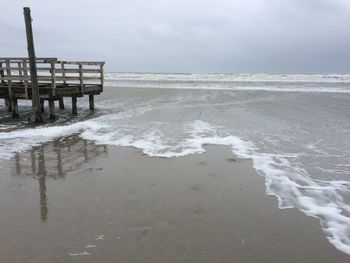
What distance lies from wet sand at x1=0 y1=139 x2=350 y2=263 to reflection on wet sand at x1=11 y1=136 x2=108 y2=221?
0.15ft

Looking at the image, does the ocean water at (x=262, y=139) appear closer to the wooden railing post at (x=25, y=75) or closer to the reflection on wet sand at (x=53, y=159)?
the reflection on wet sand at (x=53, y=159)

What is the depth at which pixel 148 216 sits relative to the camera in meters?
4.91

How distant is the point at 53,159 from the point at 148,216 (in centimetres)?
386

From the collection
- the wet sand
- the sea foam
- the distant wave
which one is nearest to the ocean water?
the sea foam

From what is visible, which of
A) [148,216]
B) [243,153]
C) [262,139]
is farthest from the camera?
[262,139]

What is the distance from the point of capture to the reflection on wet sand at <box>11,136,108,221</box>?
676 centimetres

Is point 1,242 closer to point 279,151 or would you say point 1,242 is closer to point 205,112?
point 279,151

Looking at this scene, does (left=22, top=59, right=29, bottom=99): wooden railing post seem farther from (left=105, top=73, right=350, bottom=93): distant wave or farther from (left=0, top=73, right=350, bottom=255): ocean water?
(left=105, top=73, right=350, bottom=93): distant wave

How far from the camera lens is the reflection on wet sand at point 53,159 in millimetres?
6762

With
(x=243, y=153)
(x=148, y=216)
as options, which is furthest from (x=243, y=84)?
(x=148, y=216)

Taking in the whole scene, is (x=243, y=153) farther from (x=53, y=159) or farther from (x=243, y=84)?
(x=243, y=84)

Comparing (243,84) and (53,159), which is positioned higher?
(53,159)

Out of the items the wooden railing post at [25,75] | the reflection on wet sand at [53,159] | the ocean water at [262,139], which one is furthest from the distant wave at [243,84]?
the reflection on wet sand at [53,159]

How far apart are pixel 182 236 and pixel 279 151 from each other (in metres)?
5.09
